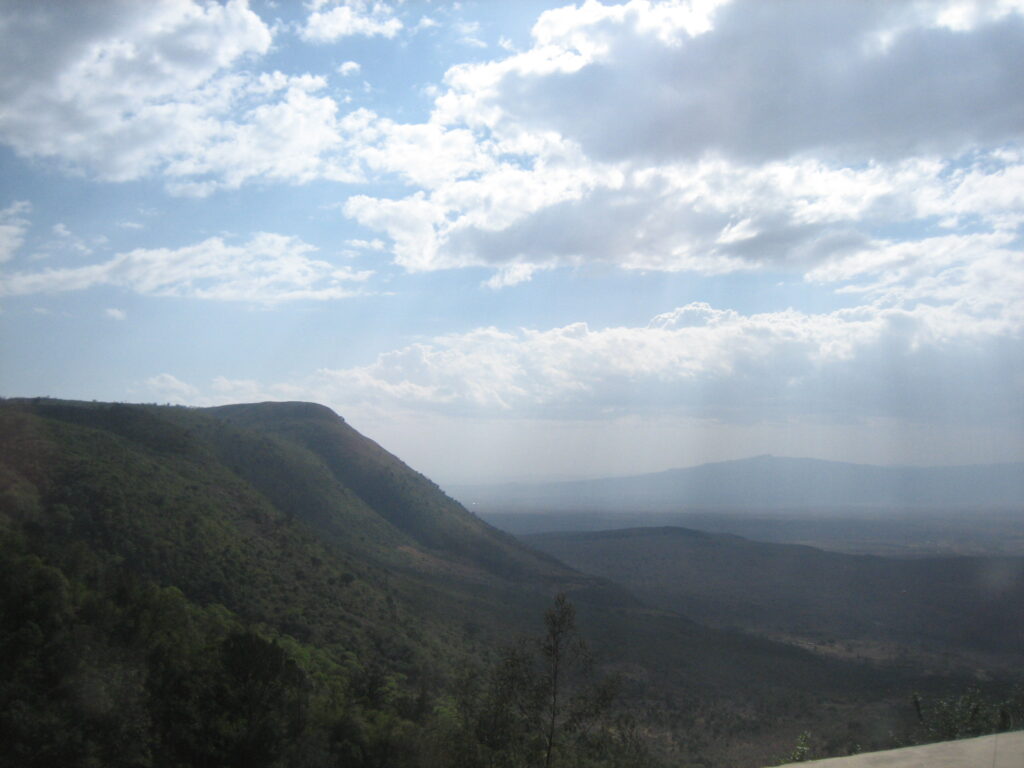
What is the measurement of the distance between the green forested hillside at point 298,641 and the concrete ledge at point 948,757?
6.54m

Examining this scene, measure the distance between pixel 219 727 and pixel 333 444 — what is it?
62.9 m

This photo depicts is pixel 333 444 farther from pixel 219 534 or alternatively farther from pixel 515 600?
pixel 219 534

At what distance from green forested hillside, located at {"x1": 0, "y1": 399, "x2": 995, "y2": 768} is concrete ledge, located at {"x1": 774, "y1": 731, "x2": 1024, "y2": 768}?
6.54 meters

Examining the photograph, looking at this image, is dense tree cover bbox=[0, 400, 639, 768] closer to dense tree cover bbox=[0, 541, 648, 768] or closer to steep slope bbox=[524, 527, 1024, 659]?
dense tree cover bbox=[0, 541, 648, 768]

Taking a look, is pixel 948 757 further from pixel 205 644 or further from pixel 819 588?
pixel 819 588

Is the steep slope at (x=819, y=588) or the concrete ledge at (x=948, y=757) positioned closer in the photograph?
the concrete ledge at (x=948, y=757)

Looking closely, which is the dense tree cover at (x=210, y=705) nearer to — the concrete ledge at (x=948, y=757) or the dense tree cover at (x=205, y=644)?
the dense tree cover at (x=205, y=644)

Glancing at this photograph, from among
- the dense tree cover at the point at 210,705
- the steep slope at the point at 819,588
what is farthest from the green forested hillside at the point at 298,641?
the steep slope at the point at 819,588

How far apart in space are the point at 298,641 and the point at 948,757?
23.1 metres

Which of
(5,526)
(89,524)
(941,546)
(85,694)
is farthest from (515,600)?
(941,546)

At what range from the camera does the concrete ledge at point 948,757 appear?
727cm

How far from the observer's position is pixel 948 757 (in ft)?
25.0

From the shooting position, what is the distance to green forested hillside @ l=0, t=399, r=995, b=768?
14.4m

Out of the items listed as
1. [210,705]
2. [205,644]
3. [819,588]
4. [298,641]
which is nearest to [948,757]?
[210,705]
